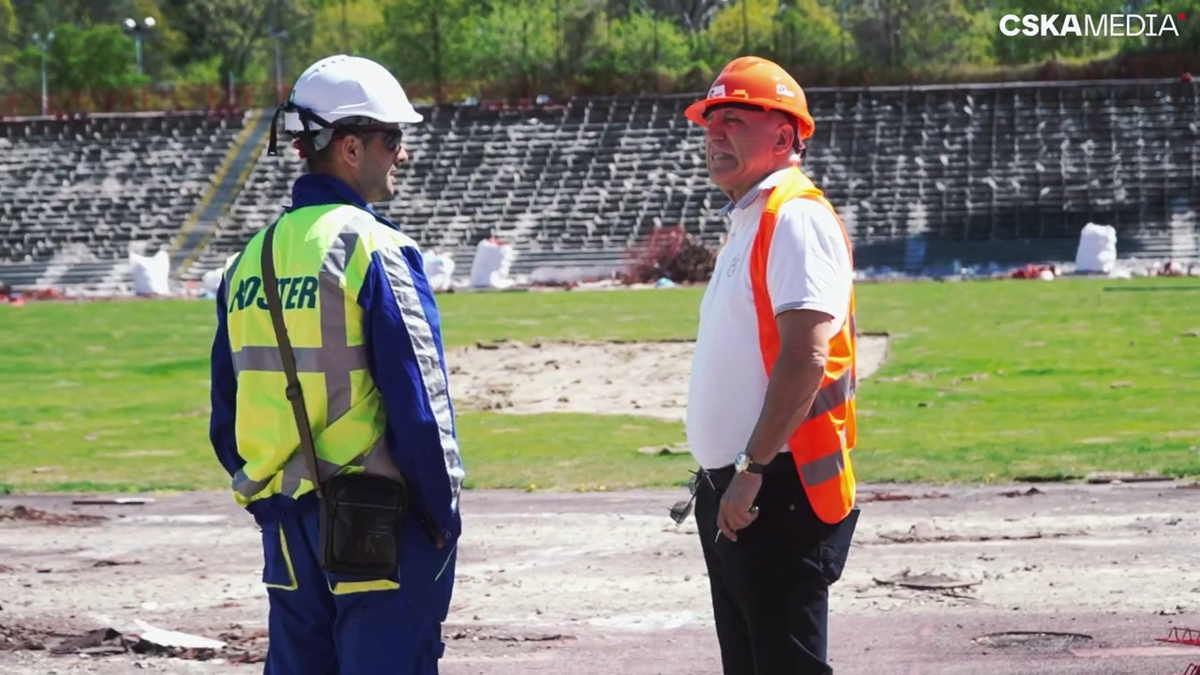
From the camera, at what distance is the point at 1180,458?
509 inches

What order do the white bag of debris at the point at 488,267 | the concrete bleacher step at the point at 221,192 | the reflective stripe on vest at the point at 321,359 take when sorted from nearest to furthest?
the reflective stripe on vest at the point at 321,359 < the white bag of debris at the point at 488,267 < the concrete bleacher step at the point at 221,192

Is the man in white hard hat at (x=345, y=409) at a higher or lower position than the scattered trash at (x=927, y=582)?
higher

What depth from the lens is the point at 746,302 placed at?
4688mm

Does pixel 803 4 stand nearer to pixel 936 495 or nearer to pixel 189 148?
pixel 189 148

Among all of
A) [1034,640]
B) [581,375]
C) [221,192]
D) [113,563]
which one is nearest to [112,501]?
[113,563]

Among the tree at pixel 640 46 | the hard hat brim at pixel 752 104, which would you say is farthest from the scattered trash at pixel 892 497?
the tree at pixel 640 46

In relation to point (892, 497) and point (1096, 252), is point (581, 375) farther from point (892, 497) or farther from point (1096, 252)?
point (1096, 252)

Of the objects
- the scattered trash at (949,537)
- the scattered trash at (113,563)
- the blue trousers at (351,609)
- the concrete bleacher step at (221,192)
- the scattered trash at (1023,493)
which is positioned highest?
the blue trousers at (351,609)

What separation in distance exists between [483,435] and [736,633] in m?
12.2

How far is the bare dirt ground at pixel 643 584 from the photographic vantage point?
6984 millimetres

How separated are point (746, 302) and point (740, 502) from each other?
517 millimetres

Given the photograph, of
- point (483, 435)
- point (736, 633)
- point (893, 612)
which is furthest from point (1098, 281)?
point (736, 633)

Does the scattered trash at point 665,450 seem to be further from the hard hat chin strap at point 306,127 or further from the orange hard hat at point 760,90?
the hard hat chin strap at point 306,127

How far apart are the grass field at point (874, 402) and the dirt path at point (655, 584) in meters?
1.85
